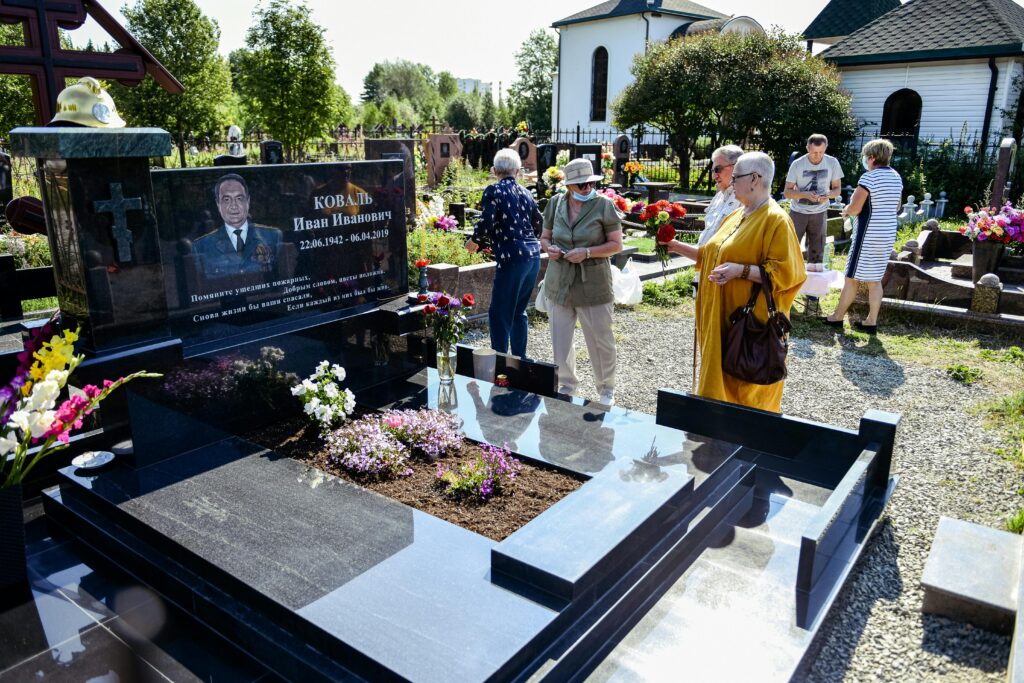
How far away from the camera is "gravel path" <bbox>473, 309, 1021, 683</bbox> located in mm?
3135

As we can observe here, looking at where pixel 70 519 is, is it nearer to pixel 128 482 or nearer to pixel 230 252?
pixel 128 482

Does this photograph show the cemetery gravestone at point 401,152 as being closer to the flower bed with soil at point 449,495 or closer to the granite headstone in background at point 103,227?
the flower bed with soil at point 449,495

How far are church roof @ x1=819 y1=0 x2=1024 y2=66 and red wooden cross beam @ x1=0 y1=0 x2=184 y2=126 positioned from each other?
2161 cm

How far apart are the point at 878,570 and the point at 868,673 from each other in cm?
85

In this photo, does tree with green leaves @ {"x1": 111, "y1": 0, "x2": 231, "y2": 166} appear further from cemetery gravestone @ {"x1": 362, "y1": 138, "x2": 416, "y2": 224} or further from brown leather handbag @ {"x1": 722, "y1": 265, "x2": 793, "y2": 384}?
brown leather handbag @ {"x1": 722, "y1": 265, "x2": 793, "y2": 384}

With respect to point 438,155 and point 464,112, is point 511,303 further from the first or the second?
point 464,112

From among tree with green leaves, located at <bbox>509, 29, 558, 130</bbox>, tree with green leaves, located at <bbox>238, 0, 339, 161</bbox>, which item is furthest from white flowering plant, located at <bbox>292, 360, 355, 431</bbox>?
tree with green leaves, located at <bbox>509, 29, 558, 130</bbox>

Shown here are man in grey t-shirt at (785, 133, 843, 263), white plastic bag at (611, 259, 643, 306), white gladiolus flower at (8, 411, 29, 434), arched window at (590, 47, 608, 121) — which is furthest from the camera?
arched window at (590, 47, 608, 121)

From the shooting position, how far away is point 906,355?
7.24m

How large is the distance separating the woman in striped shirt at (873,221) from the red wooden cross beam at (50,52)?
23.0 feet

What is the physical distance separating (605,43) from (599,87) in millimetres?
2087

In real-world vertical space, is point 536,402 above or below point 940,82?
below

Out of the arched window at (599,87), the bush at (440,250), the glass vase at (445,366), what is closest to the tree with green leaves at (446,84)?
the arched window at (599,87)

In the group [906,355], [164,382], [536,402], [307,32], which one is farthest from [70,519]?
[307,32]
